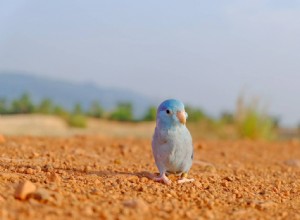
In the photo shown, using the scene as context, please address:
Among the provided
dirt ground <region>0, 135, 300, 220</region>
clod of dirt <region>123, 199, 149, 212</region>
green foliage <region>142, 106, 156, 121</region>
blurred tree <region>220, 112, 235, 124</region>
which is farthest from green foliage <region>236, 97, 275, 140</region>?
clod of dirt <region>123, 199, 149, 212</region>

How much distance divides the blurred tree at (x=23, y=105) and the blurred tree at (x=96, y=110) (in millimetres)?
2365

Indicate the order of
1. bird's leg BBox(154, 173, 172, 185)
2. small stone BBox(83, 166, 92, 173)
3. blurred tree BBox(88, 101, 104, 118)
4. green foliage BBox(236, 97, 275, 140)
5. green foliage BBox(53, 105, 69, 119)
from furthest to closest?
blurred tree BBox(88, 101, 104, 118) → green foliage BBox(53, 105, 69, 119) → green foliage BBox(236, 97, 275, 140) → small stone BBox(83, 166, 92, 173) → bird's leg BBox(154, 173, 172, 185)

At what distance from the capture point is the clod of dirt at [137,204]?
375 cm

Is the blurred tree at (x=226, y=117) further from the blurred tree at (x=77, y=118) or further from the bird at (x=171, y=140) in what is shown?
the bird at (x=171, y=140)

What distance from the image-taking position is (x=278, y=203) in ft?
15.1

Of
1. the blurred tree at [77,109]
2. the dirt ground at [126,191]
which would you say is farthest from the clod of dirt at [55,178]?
the blurred tree at [77,109]

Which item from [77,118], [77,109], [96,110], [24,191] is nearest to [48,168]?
[24,191]

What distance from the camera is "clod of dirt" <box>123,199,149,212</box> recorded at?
3.75m

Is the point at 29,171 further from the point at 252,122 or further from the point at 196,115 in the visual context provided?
the point at 196,115

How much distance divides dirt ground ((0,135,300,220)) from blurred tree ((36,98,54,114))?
55.6 ft

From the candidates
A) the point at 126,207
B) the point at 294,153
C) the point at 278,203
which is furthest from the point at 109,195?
the point at 294,153

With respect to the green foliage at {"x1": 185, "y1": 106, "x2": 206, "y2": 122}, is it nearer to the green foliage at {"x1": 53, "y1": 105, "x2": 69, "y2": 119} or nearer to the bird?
the green foliage at {"x1": 53, "y1": 105, "x2": 69, "y2": 119}

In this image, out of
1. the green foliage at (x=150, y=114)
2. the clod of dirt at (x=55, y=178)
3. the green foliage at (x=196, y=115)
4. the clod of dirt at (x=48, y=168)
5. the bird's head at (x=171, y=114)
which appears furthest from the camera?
the green foliage at (x=150, y=114)

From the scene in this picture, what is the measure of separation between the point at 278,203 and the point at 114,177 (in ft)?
4.35
